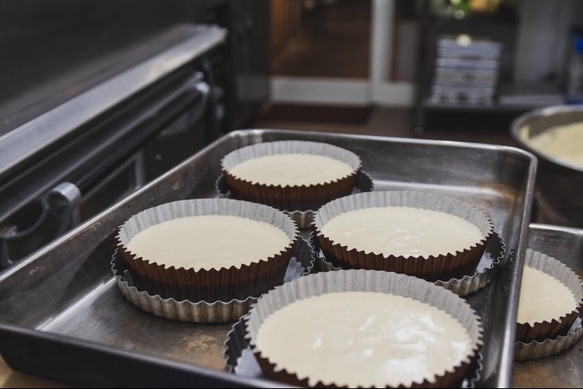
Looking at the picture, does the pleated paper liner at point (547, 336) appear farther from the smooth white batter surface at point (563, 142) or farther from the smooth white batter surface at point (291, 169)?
Result: the smooth white batter surface at point (563, 142)

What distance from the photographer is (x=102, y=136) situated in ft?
7.08

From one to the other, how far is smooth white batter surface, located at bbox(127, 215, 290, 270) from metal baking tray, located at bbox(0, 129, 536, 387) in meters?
0.07

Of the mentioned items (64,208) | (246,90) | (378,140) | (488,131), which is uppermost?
(378,140)

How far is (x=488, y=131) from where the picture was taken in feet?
16.8

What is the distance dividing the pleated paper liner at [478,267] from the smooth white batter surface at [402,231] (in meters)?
0.04

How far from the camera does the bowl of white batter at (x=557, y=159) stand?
2.08 meters

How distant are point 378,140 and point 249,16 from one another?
9.52 feet

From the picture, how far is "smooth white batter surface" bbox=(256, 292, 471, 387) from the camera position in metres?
0.99

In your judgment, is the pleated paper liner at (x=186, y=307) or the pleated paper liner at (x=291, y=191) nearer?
the pleated paper liner at (x=186, y=307)

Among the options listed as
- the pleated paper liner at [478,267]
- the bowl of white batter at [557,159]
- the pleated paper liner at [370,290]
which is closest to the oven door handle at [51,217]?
the pleated paper liner at [478,267]

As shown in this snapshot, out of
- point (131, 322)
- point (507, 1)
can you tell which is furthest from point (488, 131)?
point (131, 322)

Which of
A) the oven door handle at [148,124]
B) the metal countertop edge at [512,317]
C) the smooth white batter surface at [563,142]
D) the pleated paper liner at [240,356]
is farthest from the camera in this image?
the smooth white batter surface at [563,142]

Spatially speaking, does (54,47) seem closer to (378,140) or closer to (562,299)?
(378,140)

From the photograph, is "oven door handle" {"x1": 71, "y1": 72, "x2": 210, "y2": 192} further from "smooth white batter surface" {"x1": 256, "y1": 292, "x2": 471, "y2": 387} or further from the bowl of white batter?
the bowl of white batter
